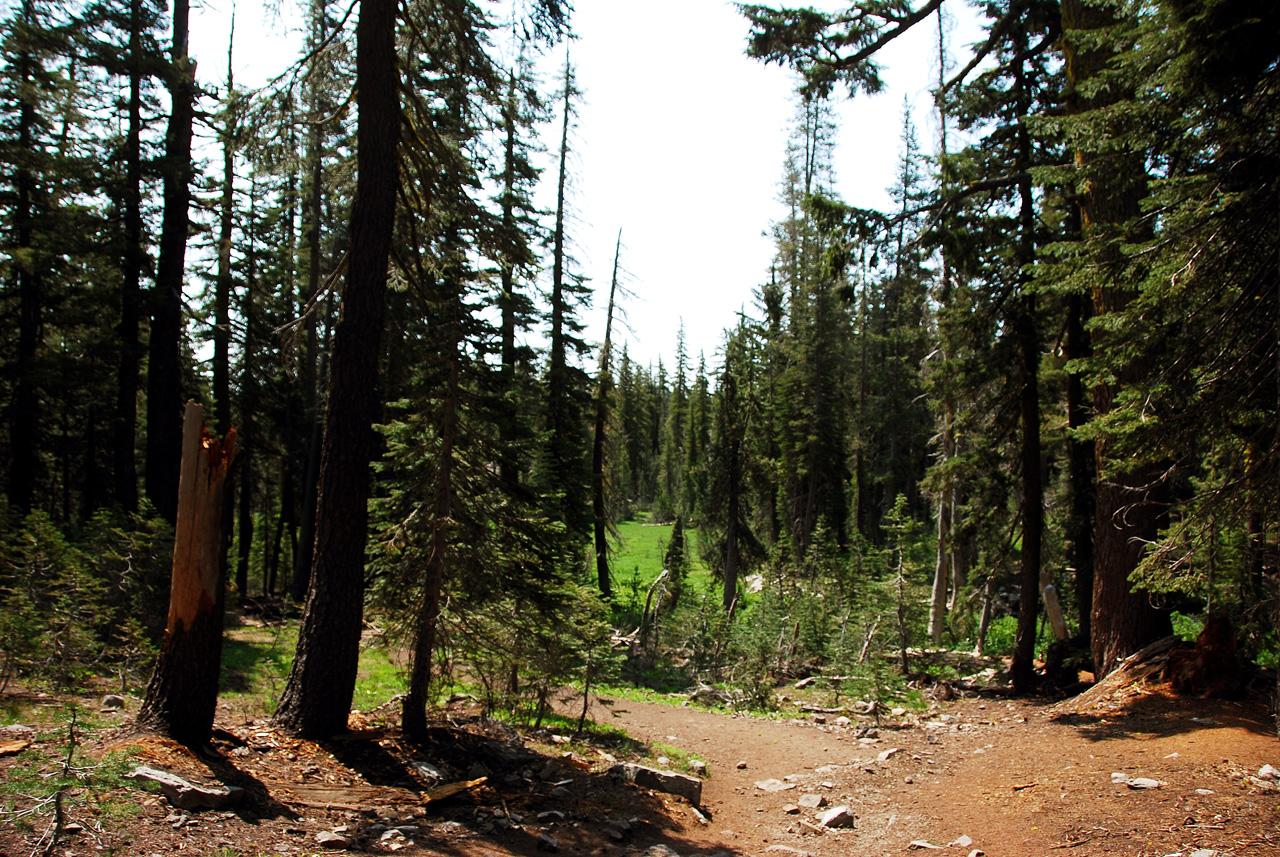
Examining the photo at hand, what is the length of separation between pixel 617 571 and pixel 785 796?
2840cm

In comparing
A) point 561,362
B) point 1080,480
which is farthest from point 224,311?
point 1080,480

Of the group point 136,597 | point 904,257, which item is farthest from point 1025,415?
point 136,597

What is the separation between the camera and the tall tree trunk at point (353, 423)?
22.2 ft

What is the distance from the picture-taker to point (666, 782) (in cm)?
739

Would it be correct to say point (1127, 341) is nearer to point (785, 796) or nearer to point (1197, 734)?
point (1197, 734)

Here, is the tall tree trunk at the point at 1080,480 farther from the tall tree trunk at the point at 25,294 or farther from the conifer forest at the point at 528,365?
the tall tree trunk at the point at 25,294

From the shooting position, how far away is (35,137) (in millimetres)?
15914

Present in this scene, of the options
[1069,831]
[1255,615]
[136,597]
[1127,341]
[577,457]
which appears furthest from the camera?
[577,457]

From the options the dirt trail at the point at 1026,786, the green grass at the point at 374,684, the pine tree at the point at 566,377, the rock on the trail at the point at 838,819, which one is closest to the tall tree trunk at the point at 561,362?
the pine tree at the point at 566,377

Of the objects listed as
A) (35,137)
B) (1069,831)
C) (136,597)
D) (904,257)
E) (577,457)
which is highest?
(35,137)

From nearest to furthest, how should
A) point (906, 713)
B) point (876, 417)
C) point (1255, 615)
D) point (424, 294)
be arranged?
point (1255, 615)
point (424, 294)
point (906, 713)
point (876, 417)

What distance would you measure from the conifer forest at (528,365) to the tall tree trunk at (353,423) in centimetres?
3

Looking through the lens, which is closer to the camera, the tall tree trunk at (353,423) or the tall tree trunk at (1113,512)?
the tall tree trunk at (353,423)

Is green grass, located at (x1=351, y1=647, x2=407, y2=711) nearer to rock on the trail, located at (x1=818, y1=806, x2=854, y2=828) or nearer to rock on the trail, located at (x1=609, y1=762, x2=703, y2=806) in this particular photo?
rock on the trail, located at (x1=609, y1=762, x2=703, y2=806)
